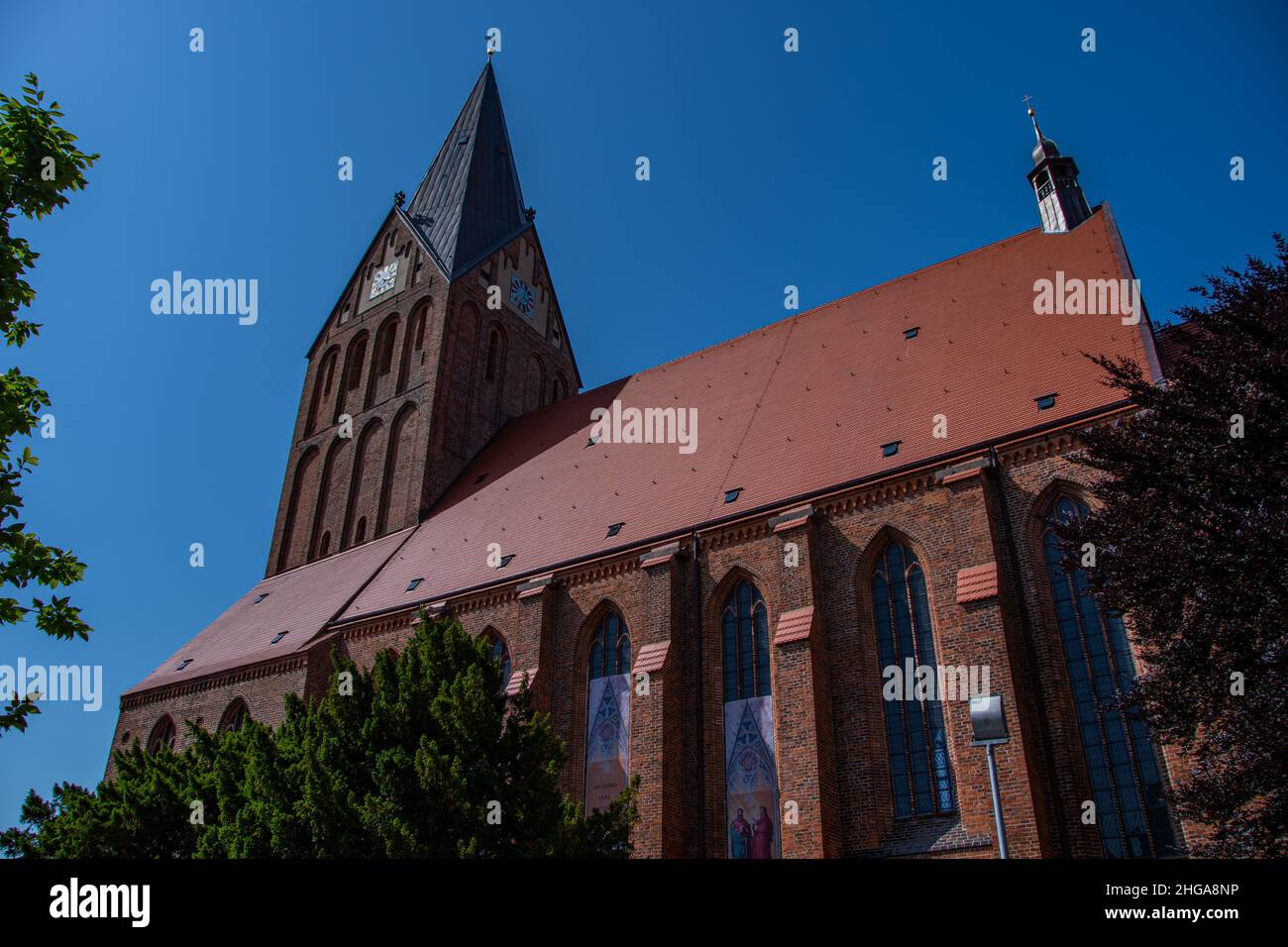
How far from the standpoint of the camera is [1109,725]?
1302 cm

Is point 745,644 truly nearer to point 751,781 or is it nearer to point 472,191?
point 751,781

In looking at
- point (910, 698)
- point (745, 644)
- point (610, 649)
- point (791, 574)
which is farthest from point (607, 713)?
point (910, 698)

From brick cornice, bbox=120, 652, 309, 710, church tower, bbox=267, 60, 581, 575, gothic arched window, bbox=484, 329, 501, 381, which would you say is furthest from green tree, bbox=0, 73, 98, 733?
gothic arched window, bbox=484, 329, 501, 381

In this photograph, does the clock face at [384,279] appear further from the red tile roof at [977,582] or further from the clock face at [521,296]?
the red tile roof at [977,582]

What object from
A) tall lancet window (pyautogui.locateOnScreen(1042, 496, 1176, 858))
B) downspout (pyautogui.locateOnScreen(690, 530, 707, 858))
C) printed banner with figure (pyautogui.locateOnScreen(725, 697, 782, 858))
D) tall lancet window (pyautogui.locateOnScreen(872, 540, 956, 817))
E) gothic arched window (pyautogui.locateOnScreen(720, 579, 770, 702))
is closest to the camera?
tall lancet window (pyautogui.locateOnScreen(1042, 496, 1176, 858))

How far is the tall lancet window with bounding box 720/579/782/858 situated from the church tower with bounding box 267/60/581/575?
40.8 ft

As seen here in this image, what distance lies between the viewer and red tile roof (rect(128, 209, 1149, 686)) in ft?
56.1

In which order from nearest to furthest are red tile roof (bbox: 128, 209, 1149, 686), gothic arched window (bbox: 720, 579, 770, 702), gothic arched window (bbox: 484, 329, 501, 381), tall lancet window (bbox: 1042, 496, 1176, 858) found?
tall lancet window (bbox: 1042, 496, 1176, 858) < gothic arched window (bbox: 720, 579, 770, 702) < red tile roof (bbox: 128, 209, 1149, 686) < gothic arched window (bbox: 484, 329, 501, 381)

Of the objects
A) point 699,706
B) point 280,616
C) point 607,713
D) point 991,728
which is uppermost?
point 280,616

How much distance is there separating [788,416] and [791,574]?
5099mm

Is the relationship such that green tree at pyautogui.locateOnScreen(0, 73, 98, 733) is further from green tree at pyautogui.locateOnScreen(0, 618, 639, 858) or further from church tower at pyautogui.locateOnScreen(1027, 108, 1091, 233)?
church tower at pyautogui.locateOnScreen(1027, 108, 1091, 233)

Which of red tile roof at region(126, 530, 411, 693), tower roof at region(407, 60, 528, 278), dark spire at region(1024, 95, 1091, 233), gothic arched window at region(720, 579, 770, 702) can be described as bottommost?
gothic arched window at region(720, 579, 770, 702)
